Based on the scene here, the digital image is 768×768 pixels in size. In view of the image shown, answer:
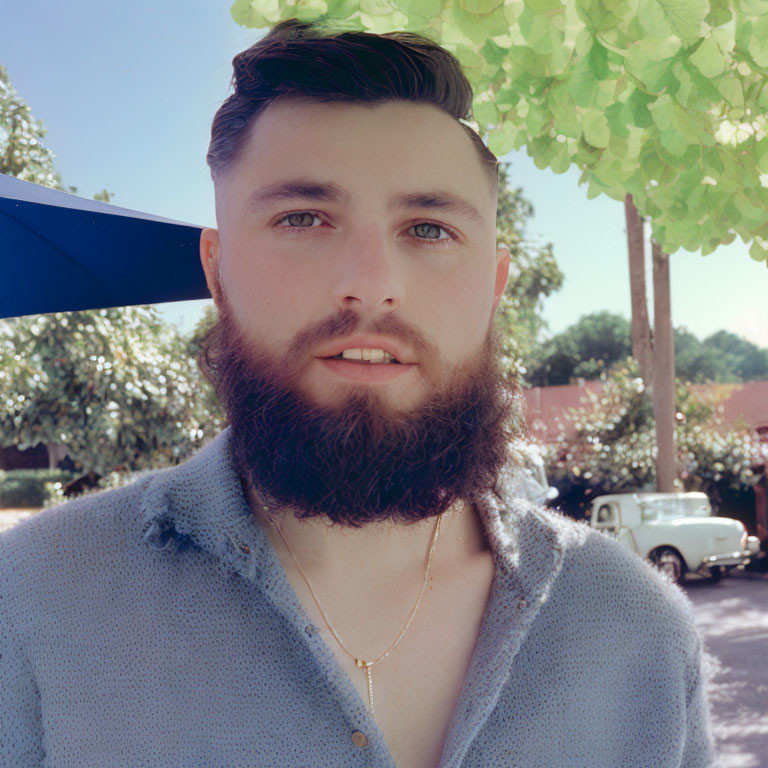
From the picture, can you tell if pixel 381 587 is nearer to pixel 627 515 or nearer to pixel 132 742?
pixel 132 742

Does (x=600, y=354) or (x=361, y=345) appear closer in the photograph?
(x=361, y=345)

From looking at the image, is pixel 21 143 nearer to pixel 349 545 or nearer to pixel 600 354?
pixel 349 545

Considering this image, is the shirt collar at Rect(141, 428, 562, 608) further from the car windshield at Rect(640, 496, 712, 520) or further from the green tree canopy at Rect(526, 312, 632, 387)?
the green tree canopy at Rect(526, 312, 632, 387)

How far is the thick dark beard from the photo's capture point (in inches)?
56.3

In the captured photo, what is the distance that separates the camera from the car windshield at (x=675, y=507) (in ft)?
37.5

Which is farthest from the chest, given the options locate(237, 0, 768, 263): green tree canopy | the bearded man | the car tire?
the car tire

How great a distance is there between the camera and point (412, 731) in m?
1.41

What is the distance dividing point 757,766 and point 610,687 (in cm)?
553

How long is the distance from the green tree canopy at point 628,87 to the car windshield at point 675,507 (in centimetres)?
1054

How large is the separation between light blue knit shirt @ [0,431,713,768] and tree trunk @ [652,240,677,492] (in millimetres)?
12244

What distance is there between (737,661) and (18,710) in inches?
348

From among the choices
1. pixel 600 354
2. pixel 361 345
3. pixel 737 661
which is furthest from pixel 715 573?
pixel 600 354

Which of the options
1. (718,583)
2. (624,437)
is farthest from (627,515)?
(624,437)

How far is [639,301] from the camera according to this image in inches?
627
